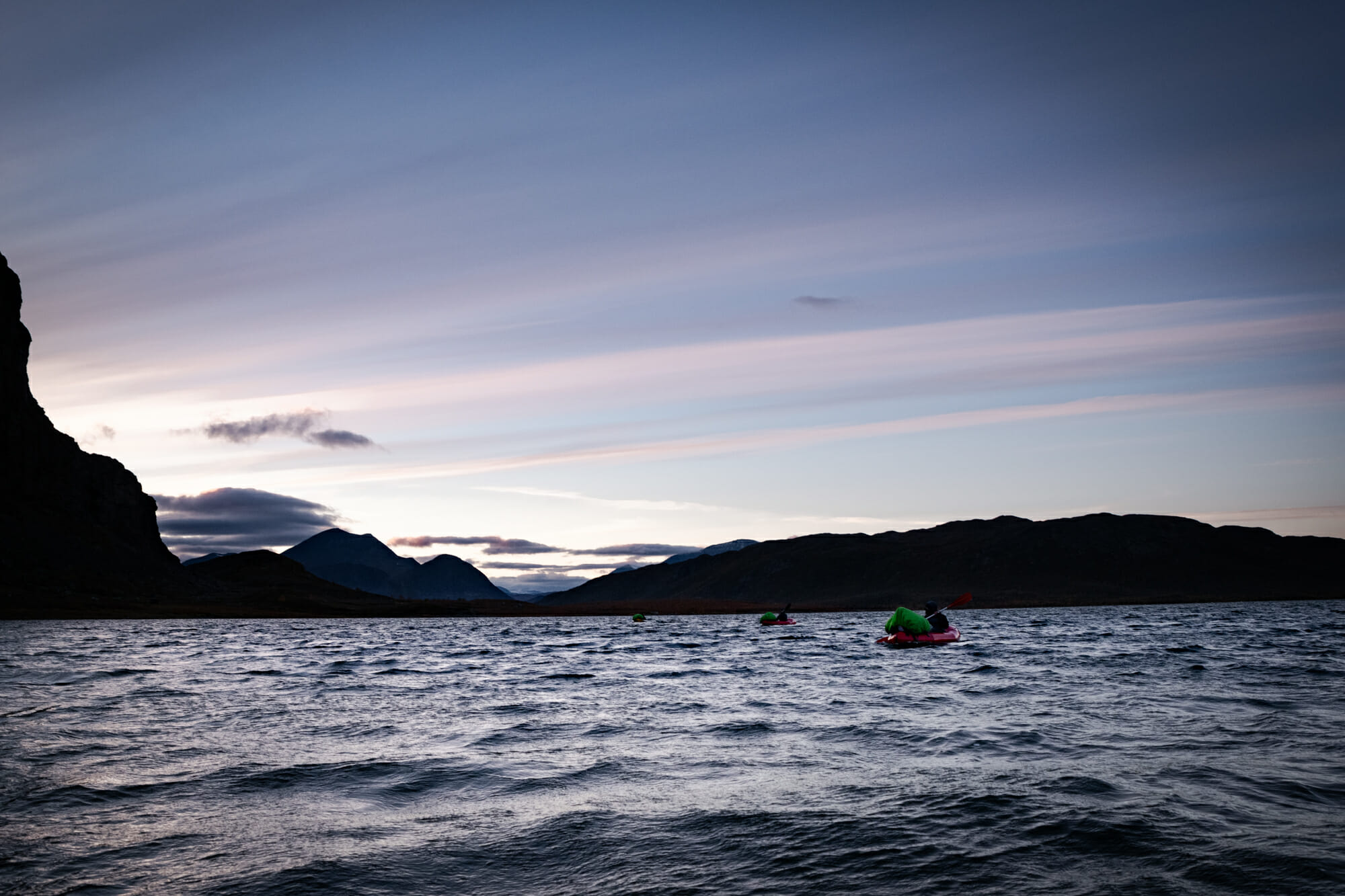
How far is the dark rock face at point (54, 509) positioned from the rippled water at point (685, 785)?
126 metres

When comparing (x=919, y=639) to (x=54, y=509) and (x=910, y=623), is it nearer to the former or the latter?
(x=910, y=623)

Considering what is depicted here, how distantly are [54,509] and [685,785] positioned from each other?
175m

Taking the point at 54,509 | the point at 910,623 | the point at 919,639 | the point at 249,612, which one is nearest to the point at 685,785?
the point at 910,623

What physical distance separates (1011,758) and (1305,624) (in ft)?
270

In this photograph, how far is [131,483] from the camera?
562ft

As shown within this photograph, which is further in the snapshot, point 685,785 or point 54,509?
point 54,509

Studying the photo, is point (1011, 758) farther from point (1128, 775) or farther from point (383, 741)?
point (383, 741)

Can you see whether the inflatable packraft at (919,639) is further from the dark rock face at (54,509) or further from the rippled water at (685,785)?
the dark rock face at (54,509)

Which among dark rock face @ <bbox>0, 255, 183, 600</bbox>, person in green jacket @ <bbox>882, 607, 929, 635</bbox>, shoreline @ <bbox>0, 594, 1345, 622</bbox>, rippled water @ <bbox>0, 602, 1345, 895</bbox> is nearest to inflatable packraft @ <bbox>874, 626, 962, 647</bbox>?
person in green jacket @ <bbox>882, 607, 929, 635</bbox>

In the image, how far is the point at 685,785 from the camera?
1436 centimetres

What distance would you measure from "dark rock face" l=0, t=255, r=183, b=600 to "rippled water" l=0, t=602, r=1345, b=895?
126 metres

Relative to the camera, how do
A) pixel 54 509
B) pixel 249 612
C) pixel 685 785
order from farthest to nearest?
pixel 249 612 → pixel 54 509 → pixel 685 785

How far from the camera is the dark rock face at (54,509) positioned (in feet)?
443

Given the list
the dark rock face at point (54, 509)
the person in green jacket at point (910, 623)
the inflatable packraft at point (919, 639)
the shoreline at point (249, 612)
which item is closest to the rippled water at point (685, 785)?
the person in green jacket at point (910, 623)
